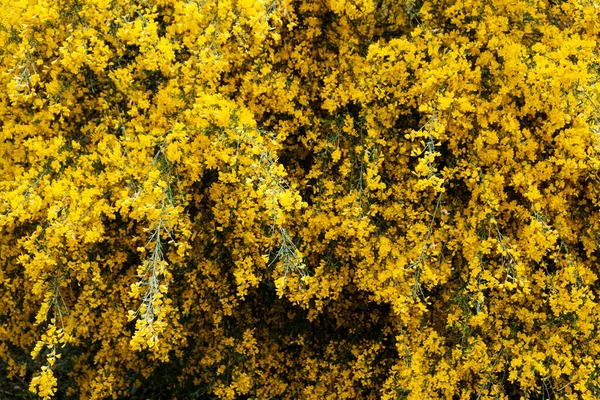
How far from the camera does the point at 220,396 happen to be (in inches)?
151

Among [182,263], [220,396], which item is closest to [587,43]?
[182,263]

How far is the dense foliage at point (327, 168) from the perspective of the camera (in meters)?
3.01

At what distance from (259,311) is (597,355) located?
200 cm

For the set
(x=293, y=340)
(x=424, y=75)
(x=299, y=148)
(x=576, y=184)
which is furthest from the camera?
(x=293, y=340)

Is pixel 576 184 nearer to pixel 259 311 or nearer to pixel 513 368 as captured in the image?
pixel 513 368

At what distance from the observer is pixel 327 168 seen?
3.51m

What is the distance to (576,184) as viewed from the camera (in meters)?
3.36

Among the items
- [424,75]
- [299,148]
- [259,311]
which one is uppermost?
[424,75]

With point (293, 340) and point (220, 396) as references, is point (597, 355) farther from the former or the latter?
point (220, 396)

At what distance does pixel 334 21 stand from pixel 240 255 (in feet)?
4.62

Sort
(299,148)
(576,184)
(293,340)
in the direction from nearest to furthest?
(576,184) < (299,148) < (293,340)

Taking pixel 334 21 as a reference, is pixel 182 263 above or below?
below

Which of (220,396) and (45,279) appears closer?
(45,279)

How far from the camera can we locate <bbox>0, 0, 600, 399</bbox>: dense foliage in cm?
301
